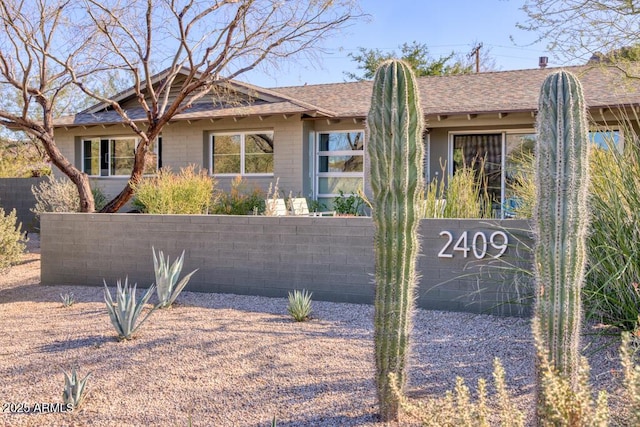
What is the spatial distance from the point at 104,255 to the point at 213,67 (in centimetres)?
486

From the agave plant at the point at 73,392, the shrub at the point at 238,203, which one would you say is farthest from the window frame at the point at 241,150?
the agave plant at the point at 73,392

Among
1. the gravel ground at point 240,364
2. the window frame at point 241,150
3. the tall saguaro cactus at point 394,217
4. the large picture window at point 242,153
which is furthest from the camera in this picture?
the large picture window at point 242,153

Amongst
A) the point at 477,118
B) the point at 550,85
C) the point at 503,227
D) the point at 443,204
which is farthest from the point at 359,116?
the point at 550,85

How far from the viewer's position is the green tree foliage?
2989cm

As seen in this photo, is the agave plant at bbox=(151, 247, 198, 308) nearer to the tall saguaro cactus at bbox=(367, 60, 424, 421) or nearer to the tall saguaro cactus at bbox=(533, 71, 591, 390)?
the tall saguaro cactus at bbox=(367, 60, 424, 421)

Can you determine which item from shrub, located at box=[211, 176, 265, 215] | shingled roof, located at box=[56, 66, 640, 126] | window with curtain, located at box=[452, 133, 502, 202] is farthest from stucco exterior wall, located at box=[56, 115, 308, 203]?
window with curtain, located at box=[452, 133, 502, 202]

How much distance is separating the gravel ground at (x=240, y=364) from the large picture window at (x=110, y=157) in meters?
11.6

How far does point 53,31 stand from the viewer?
1141 centimetres

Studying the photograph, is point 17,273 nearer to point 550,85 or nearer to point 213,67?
point 213,67

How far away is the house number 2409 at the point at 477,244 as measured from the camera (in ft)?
21.7

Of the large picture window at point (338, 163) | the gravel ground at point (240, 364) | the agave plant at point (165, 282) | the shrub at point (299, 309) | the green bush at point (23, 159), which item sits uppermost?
the green bush at point (23, 159)

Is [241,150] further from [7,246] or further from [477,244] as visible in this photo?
[477,244]

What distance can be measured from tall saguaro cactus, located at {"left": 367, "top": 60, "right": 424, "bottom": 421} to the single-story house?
9371mm

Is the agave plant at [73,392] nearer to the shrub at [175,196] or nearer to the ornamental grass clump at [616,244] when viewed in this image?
the ornamental grass clump at [616,244]
